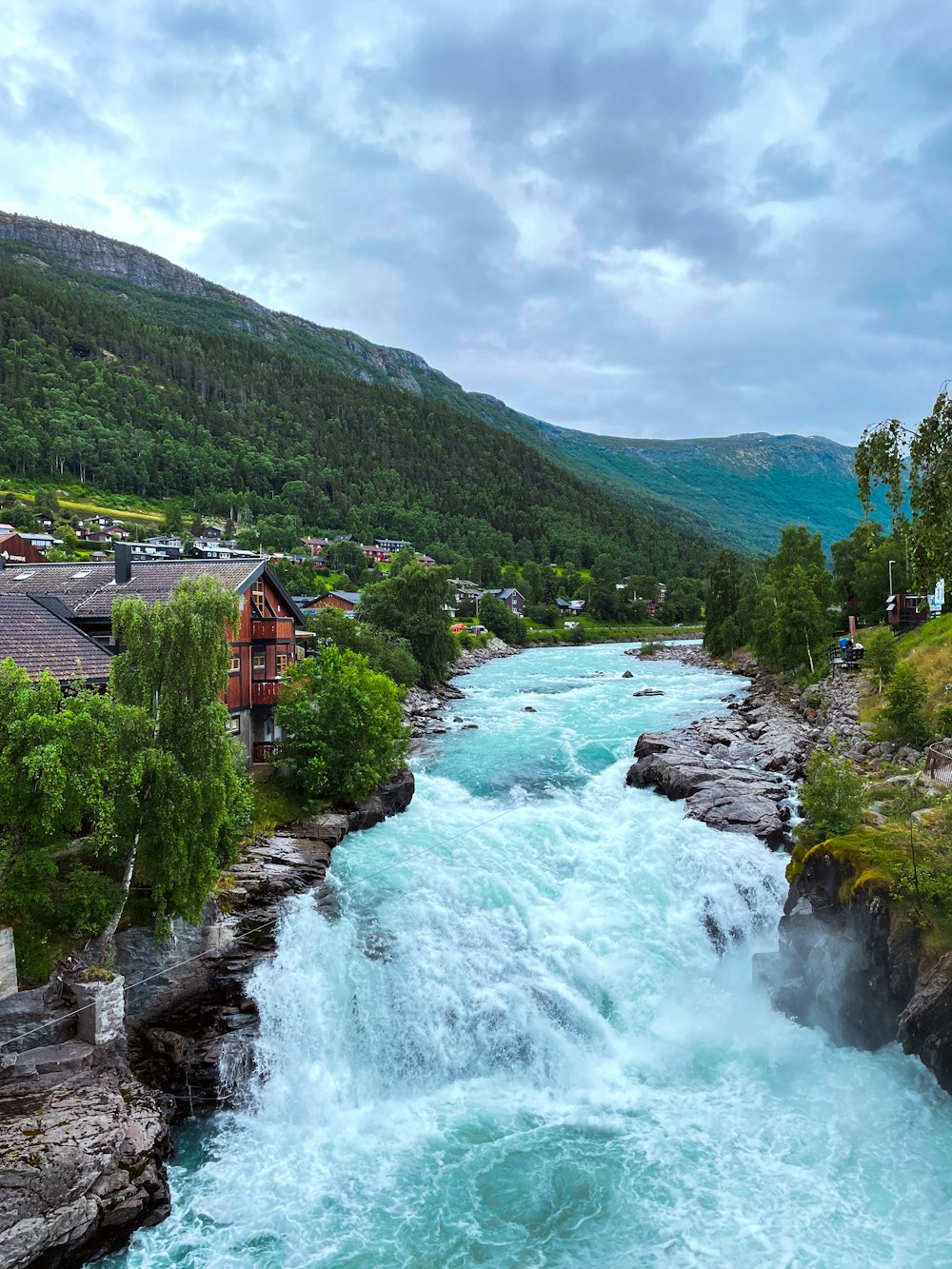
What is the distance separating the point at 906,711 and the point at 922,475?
21730mm

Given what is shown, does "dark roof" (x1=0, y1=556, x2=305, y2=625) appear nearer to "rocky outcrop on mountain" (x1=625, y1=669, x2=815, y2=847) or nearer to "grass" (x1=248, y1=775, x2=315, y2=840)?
"grass" (x1=248, y1=775, x2=315, y2=840)

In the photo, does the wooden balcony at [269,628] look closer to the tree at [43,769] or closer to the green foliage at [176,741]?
the green foliage at [176,741]

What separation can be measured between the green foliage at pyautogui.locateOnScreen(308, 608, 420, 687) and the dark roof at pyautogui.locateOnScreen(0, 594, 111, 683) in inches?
951

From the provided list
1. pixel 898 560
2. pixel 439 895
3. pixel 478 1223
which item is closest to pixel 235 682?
pixel 439 895

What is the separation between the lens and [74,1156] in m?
13.0

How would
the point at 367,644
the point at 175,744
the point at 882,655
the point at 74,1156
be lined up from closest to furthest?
the point at 74,1156 < the point at 175,744 < the point at 882,655 < the point at 367,644

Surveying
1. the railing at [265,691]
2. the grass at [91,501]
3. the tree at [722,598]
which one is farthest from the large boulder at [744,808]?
the grass at [91,501]

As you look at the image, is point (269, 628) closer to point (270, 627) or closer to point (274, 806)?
point (270, 627)

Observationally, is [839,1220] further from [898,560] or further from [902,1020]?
[898,560]

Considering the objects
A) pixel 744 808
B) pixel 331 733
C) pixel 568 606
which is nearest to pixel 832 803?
pixel 744 808

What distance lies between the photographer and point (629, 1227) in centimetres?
1355

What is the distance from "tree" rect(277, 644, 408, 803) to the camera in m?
28.5

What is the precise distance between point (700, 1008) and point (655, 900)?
385cm

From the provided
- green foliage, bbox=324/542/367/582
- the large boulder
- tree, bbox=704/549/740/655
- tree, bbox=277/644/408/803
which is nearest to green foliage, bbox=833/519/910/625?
tree, bbox=704/549/740/655
